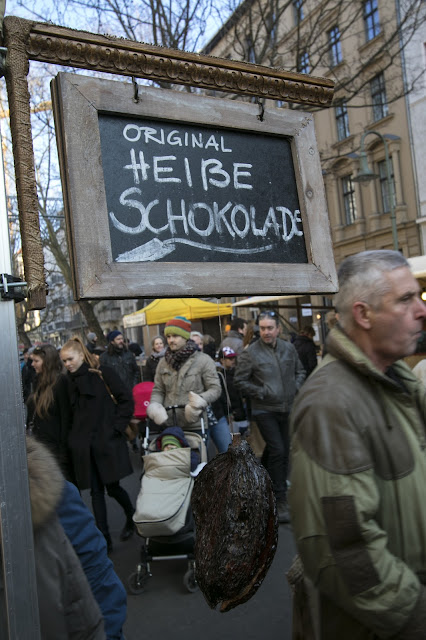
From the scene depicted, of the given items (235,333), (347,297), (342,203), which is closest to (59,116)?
(347,297)

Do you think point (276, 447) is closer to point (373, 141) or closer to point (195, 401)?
point (195, 401)

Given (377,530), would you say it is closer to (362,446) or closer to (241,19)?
(362,446)

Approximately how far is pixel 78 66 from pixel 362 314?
3.25 ft

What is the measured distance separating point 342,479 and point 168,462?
302 centimetres

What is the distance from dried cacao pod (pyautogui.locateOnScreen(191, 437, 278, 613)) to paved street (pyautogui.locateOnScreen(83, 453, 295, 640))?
2204mm

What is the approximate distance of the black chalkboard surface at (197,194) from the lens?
55.7 inches

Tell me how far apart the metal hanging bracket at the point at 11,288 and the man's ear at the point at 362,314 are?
3.01 feet

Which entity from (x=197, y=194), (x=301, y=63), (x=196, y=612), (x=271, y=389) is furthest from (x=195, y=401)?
(x=301, y=63)

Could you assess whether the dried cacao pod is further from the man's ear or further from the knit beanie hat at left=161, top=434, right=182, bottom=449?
the knit beanie hat at left=161, top=434, right=182, bottom=449

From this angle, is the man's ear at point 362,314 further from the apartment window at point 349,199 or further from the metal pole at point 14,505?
the apartment window at point 349,199

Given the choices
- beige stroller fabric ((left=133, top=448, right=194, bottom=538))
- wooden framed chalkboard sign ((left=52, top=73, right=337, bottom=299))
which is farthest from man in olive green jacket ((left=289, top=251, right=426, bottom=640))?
beige stroller fabric ((left=133, top=448, right=194, bottom=538))

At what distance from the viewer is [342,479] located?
1.38 m

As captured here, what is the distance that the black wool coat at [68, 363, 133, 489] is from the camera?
4.69 metres

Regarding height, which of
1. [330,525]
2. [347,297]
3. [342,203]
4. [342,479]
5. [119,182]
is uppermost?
[342,203]
